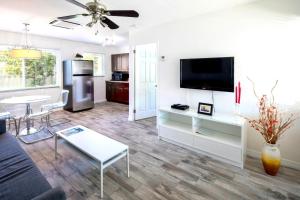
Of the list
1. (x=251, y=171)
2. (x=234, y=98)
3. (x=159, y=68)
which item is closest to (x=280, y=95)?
(x=234, y=98)

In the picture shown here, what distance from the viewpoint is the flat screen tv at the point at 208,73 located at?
2.74 m

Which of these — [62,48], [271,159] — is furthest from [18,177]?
[62,48]

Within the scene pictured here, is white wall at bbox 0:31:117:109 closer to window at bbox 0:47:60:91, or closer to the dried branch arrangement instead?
window at bbox 0:47:60:91

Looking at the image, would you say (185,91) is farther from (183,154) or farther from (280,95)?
(280,95)

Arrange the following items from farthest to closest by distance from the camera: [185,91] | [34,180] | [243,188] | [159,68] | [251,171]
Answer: [159,68]
[185,91]
[251,171]
[243,188]
[34,180]

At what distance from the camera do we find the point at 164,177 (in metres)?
2.23

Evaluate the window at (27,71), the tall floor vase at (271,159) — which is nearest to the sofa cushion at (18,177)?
the tall floor vase at (271,159)

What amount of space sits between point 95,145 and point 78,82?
13.1 ft

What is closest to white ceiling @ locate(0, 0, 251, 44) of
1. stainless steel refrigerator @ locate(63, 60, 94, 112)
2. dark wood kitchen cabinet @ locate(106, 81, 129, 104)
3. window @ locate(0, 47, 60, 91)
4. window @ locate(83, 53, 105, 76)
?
window @ locate(0, 47, 60, 91)

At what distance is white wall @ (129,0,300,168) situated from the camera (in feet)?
7.75

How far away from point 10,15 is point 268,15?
14.5 ft

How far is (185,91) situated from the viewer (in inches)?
137

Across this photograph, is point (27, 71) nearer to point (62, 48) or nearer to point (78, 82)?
point (62, 48)

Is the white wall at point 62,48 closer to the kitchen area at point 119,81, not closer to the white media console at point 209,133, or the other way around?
the kitchen area at point 119,81
